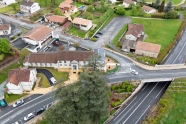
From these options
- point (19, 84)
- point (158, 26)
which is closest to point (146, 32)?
point (158, 26)

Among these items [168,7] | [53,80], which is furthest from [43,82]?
[168,7]

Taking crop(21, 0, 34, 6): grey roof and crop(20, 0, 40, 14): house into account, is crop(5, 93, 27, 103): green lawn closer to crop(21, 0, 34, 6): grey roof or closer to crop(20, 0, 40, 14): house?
crop(20, 0, 40, 14): house

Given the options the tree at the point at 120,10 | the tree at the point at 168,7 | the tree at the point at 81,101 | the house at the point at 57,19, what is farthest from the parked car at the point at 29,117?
the tree at the point at 168,7

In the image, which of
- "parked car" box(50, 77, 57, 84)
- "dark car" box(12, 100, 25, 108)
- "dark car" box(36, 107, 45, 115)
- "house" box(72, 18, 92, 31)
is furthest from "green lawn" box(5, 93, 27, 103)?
"house" box(72, 18, 92, 31)

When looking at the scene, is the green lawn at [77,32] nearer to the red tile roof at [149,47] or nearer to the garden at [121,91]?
the red tile roof at [149,47]

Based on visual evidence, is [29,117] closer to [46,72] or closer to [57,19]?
[46,72]

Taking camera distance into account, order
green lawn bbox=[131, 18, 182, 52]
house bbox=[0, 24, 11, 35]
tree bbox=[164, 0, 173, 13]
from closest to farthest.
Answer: house bbox=[0, 24, 11, 35] < green lawn bbox=[131, 18, 182, 52] < tree bbox=[164, 0, 173, 13]
